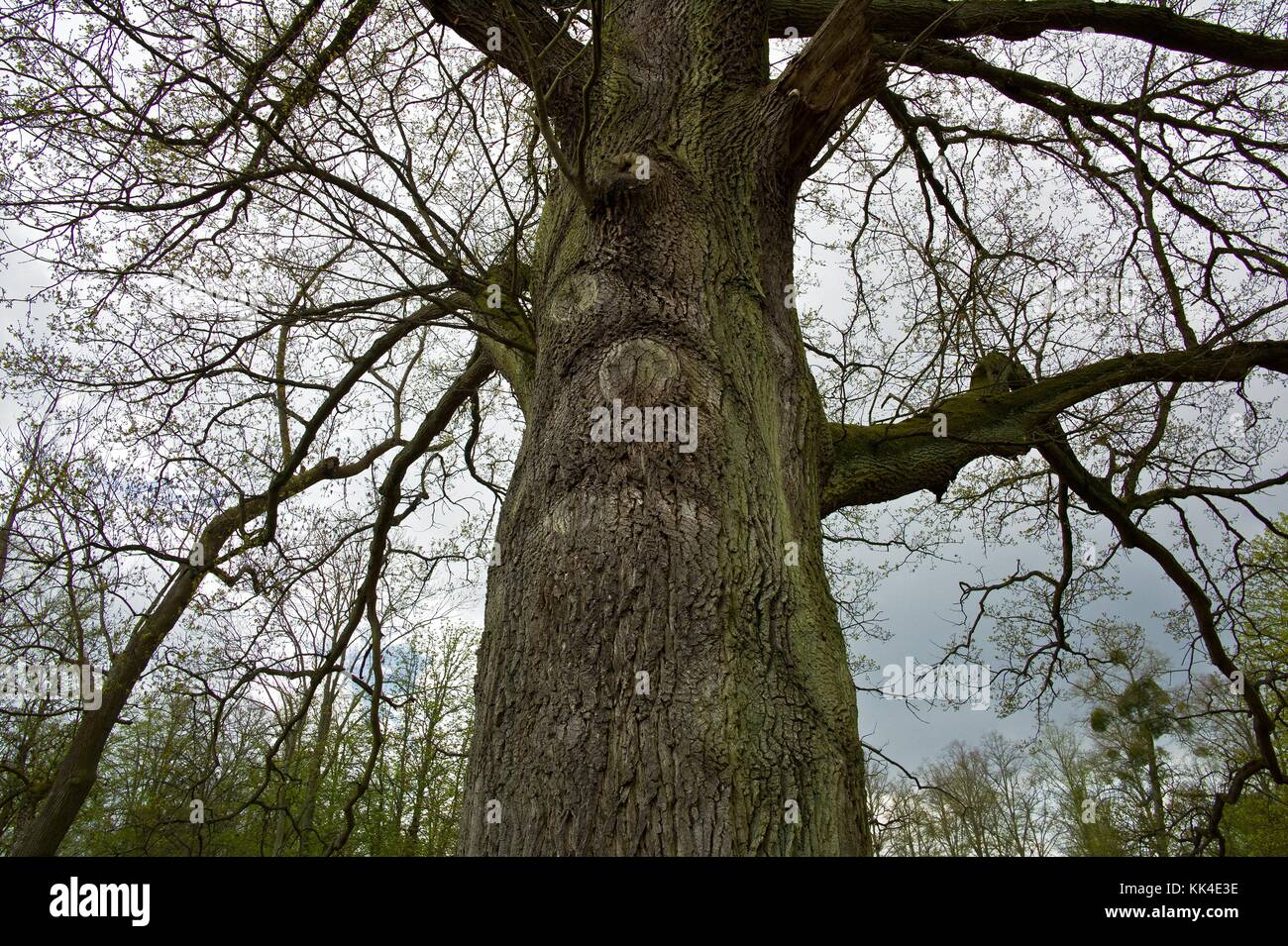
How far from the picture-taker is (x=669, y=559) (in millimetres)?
2080

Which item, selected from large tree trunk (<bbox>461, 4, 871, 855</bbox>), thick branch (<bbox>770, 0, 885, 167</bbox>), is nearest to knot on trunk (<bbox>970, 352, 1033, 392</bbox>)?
large tree trunk (<bbox>461, 4, 871, 855</bbox>)

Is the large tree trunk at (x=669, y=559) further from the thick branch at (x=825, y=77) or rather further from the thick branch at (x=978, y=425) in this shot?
the thick branch at (x=978, y=425)

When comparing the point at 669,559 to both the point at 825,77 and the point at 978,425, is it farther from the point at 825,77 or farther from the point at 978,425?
the point at 978,425

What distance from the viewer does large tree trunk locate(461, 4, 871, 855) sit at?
5.86 feet

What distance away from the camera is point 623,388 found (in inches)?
95.0

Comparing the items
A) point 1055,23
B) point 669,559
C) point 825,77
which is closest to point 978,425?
point 825,77

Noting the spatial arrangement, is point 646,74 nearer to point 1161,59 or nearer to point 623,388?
point 623,388

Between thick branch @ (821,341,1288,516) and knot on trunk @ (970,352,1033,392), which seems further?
knot on trunk @ (970,352,1033,392)

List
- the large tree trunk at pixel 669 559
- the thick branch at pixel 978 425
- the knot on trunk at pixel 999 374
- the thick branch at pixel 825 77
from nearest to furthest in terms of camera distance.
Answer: the large tree trunk at pixel 669 559, the thick branch at pixel 825 77, the thick branch at pixel 978 425, the knot on trunk at pixel 999 374

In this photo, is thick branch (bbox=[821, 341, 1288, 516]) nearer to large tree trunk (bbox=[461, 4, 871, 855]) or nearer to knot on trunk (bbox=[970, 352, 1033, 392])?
knot on trunk (bbox=[970, 352, 1033, 392])

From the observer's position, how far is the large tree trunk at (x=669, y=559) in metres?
1.79

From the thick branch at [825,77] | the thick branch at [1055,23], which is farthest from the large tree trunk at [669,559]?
the thick branch at [1055,23]

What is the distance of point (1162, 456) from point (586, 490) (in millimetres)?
4619
